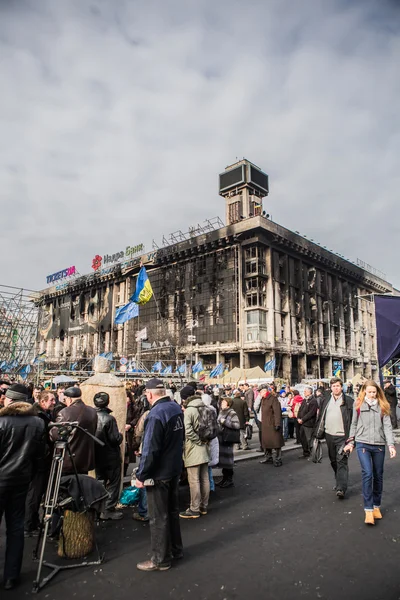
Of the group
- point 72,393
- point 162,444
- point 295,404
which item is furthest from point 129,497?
point 295,404

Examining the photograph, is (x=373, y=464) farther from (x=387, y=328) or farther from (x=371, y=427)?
(x=387, y=328)

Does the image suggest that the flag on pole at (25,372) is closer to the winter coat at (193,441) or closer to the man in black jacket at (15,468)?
the winter coat at (193,441)

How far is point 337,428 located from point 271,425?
118 inches

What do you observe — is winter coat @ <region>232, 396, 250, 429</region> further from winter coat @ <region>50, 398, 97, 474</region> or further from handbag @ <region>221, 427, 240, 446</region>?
winter coat @ <region>50, 398, 97, 474</region>

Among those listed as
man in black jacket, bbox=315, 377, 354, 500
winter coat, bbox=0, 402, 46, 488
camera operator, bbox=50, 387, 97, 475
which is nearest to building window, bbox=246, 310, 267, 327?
man in black jacket, bbox=315, 377, 354, 500

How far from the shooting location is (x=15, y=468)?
426 centimetres

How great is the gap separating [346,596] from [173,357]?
5522 centimetres

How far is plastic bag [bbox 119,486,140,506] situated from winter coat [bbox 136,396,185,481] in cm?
255

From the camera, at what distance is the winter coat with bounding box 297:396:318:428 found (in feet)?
37.0

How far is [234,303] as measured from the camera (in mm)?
56188

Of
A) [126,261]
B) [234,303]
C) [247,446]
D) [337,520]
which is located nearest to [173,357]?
[234,303]

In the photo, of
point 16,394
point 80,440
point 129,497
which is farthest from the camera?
point 129,497

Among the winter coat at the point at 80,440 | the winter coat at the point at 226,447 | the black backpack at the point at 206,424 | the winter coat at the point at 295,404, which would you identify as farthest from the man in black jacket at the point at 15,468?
the winter coat at the point at 295,404

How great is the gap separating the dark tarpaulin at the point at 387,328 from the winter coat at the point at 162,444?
649cm
